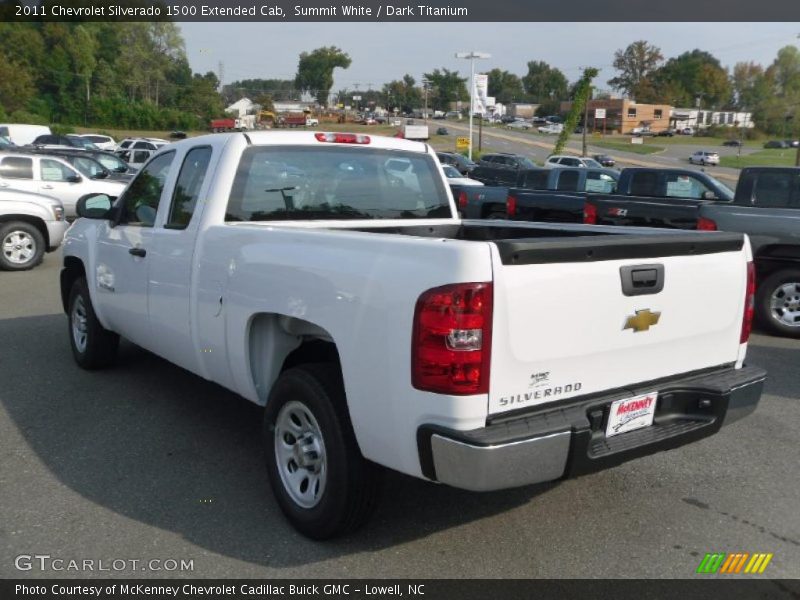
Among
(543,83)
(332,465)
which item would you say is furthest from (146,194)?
(543,83)

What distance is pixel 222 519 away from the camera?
3711 millimetres

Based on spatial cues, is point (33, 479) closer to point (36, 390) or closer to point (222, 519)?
point (222, 519)

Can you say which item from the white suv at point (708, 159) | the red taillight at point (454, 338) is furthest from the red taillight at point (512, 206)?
the white suv at point (708, 159)

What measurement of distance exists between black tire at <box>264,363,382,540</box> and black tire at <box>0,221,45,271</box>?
9973 millimetres

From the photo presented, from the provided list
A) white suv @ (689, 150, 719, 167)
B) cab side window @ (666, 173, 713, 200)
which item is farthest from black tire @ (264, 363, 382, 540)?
white suv @ (689, 150, 719, 167)

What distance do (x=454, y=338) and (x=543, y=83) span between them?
180 metres

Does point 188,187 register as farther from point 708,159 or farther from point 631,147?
point 631,147

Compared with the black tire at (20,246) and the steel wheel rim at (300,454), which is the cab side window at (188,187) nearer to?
the steel wheel rim at (300,454)

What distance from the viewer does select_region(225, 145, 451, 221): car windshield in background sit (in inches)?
172

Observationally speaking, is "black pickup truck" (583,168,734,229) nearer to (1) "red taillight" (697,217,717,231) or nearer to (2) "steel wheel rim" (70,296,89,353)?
(1) "red taillight" (697,217,717,231)

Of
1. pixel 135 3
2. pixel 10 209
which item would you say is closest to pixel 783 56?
pixel 135 3

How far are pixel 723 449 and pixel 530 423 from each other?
247 centimetres

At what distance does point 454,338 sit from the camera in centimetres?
279

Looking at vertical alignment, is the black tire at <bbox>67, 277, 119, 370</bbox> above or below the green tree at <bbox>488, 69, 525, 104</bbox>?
below
